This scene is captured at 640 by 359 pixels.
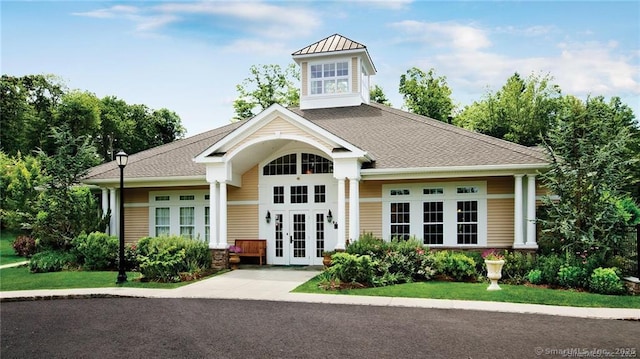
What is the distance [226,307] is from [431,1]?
8619mm

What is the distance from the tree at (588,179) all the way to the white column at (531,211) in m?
0.98

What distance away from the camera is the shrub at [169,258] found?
14250 millimetres

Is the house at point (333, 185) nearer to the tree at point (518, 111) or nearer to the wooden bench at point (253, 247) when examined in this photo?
the wooden bench at point (253, 247)

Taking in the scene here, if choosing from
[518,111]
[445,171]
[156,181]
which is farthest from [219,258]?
[518,111]

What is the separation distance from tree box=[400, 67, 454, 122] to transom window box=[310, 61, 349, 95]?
20.6m

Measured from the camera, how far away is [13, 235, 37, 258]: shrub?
72.0 feet

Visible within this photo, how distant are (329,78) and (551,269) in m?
12.5

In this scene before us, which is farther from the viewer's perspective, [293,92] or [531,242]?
[293,92]

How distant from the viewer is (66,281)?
1440cm

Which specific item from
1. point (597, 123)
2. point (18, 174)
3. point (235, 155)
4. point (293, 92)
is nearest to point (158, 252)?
point (235, 155)

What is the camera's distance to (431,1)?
1244 centimetres

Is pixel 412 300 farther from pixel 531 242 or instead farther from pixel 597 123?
pixel 597 123

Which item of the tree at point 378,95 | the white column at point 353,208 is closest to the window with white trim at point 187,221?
the white column at point 353,208

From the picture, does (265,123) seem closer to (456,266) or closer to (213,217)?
(213,217)
